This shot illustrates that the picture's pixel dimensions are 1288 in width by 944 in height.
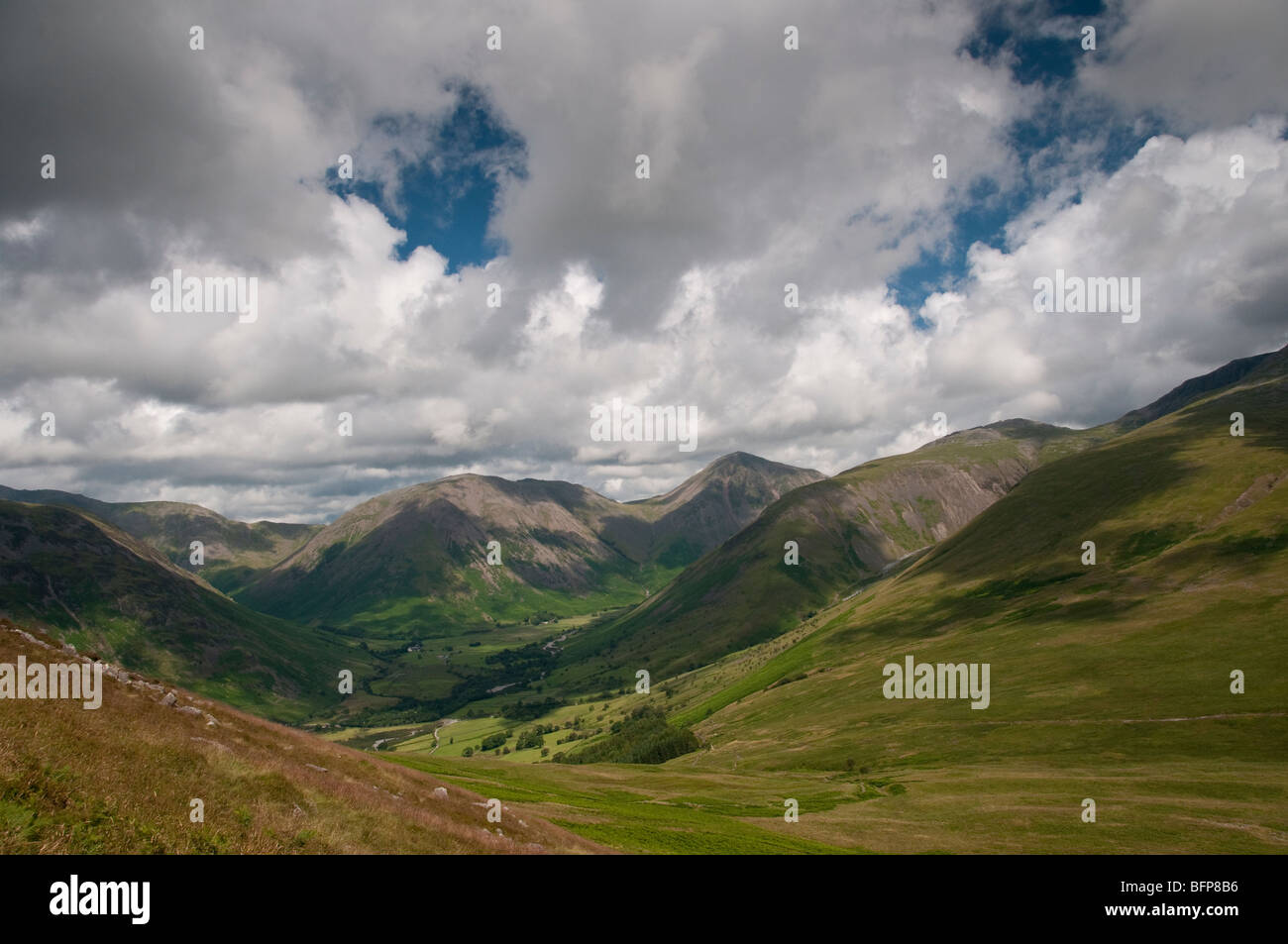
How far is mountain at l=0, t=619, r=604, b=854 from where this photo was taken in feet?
52.9

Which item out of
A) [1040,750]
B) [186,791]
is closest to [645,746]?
[1040,750]

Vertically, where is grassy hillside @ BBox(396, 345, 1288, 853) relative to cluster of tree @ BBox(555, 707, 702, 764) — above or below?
above

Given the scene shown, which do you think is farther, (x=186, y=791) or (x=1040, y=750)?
(x=1040, y=750)

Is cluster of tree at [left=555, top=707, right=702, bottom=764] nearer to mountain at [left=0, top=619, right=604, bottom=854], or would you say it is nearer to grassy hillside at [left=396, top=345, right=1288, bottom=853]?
grassy hillside at [left=396, top=345, right=1288, bottom=853]

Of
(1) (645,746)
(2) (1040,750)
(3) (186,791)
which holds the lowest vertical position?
(1) (645,746)

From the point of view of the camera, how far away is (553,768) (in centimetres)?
10762

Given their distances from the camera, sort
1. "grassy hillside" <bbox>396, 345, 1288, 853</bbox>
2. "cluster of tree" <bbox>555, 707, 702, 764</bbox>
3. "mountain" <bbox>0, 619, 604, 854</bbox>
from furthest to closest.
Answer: "cluster of tree" <bbox>555, 707, 702, 764</bbox>
"grassy hillside" <bbox>396, 345, 1288, 853</bbox>
"mountain" <bbox>0, 619, 604, 854</bbox>

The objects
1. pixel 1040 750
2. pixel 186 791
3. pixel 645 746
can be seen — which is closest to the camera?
pixel 186 791

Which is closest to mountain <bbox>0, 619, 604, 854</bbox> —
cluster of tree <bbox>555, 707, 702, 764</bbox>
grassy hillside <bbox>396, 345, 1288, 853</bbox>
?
grassy hillside <bbox>396, 345, 1288, 853</bbox>

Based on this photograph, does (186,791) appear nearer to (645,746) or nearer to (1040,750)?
(1040,750)

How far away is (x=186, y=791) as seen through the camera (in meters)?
20.8

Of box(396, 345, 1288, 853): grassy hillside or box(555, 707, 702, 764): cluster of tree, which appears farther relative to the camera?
box(555, 707, 702, 764): cluster of tree
